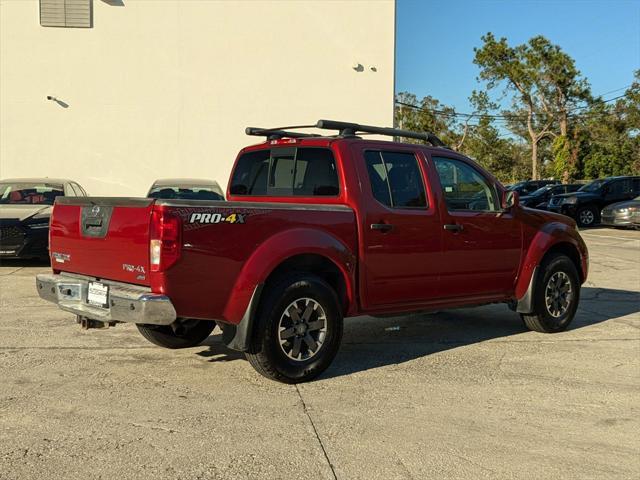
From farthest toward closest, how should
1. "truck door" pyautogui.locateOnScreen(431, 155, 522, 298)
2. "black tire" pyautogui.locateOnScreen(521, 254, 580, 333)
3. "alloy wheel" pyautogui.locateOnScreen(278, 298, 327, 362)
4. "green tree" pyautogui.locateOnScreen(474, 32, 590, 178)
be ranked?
1. "green tree" pyautogui.locateOnScreen(474, 32, 590, 178)
2. "black tire" pyautogui.locateOnScreen(521, 254, 580, 333)
3. "truck door" pyautogui.locateOnScreen(431, 155, 522, 298)
4. "alloy wheel" pyautogui.locateOnScreen(278, 298, 327, 362)

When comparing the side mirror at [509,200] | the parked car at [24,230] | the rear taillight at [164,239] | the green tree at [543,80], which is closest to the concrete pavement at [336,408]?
the rear taillight at [164,239]

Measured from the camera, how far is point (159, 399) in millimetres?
4656

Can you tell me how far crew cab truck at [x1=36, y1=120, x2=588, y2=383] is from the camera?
14.8 feet

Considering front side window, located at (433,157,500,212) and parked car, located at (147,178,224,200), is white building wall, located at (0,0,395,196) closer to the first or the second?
parked car, located at (147,178,224,200)

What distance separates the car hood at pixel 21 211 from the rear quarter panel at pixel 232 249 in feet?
24.7

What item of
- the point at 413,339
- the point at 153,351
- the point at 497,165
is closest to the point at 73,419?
the point at 153,351

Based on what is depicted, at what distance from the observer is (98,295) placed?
189 inches

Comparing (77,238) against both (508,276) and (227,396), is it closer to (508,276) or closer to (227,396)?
(227,396)

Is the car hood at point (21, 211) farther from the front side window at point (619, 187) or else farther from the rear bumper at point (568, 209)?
the front side window at point (619, 187)

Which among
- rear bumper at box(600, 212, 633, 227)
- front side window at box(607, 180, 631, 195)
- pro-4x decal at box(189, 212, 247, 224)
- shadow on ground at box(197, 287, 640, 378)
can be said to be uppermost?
front side window at box(607, 180, 631, 195)

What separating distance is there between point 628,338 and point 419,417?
360cm

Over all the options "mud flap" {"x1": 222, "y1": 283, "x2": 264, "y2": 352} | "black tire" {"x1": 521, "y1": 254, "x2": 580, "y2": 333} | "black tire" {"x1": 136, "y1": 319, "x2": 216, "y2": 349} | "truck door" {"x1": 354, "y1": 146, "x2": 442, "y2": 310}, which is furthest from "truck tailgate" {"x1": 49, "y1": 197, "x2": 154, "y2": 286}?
"black tire" {"x1": 521, "y1": 254, "x2": 580, "y2": 333}

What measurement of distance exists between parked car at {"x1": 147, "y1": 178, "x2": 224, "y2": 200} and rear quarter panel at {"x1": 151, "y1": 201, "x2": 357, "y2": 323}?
6.74m

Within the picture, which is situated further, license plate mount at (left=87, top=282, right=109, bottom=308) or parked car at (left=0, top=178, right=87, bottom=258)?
parked car at (left=0, top=178, right=87, bottom=258)
